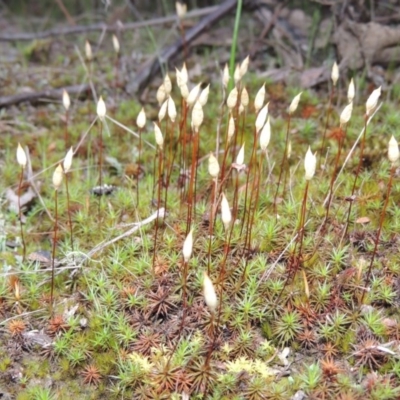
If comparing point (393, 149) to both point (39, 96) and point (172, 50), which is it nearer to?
point (172, 50)

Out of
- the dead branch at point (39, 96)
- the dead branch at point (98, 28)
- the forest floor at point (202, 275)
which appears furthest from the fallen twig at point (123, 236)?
the dead branch at point (98, 28)

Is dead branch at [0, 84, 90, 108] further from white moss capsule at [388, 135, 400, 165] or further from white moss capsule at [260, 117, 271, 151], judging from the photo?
white moss capsule at [388, 135, 400, 165]

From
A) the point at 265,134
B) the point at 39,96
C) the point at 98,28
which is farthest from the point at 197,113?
the point at 98,28

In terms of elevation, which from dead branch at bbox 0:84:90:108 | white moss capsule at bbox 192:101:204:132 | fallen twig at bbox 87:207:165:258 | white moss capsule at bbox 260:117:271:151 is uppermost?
white moss capsule at bbox 192:101:204:132

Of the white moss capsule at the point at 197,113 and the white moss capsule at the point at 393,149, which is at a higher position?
the white moss capsule at the point at 197,113

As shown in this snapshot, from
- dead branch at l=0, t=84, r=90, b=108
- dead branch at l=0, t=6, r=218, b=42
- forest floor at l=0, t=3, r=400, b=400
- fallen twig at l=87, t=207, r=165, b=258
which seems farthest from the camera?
dead branch at l=0, t=6, r=218, b=42

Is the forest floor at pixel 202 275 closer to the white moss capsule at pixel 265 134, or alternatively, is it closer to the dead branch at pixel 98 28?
the white moss capsule at pixel 265 134

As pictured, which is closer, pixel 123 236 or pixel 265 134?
pixel 265 134

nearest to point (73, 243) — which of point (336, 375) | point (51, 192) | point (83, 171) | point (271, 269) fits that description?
point (51, 192)

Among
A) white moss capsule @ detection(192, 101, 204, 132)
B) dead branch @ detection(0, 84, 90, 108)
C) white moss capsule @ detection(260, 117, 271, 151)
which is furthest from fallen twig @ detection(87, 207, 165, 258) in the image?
dead branch @ detection(0, 84, 90, 108)

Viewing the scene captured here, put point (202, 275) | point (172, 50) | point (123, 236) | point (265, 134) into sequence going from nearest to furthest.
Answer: point (265, 134)
point (202, 275)
point (123, 236)
point (172, 50)

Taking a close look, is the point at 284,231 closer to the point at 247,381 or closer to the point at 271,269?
the point at 271,269

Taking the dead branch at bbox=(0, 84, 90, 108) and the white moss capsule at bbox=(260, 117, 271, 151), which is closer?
the white moss capsule at bbox=(260, 117, 271, 151)
